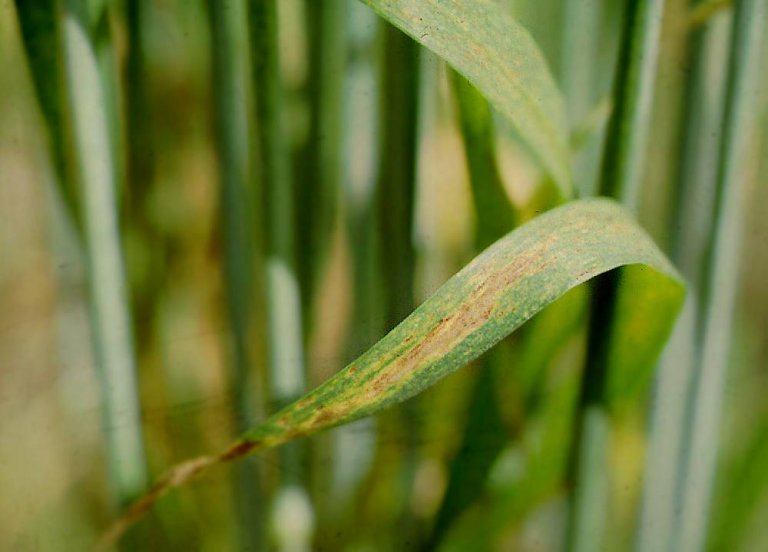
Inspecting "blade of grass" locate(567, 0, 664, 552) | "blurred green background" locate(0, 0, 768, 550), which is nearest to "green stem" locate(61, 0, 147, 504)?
"blurred green background" locate(0, 0, 768, 550)

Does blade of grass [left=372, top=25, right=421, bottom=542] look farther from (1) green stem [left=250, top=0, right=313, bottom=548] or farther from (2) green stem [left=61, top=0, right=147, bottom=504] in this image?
(2) green stem [left=61, top=0, right=147, bottom=504]

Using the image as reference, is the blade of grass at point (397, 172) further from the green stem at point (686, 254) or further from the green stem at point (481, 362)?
the green stem at point (686, 254)

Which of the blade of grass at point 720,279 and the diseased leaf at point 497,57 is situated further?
the blade of grass at point 720,279

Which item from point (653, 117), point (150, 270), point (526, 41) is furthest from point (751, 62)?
point (150, 270)

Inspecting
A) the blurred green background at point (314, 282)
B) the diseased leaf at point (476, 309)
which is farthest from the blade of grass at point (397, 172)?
the diseased leaf at point (476, 309)

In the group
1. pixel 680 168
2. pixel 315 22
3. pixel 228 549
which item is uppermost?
pixel 315 22

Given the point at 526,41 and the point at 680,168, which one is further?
the point at 680,168

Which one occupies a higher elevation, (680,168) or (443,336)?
(680,168)

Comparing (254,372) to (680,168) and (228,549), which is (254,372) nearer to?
(228,549)
